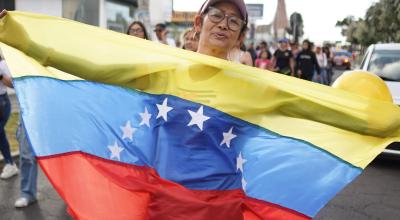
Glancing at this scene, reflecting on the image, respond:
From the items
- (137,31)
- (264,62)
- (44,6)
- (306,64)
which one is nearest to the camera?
(137,31)

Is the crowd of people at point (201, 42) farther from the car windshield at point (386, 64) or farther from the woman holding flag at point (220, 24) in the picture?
the car windshield at point (386, 64)

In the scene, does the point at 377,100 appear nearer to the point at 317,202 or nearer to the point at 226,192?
the point at 317,202

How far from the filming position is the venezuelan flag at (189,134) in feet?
7.02

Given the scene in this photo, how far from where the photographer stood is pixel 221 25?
2.40 metres

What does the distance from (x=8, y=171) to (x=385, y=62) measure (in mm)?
6488

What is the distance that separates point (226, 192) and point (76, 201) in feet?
2.65

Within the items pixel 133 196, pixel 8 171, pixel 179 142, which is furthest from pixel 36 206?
pixel 179 142

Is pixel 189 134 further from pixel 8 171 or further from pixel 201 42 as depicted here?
pixel 8 171

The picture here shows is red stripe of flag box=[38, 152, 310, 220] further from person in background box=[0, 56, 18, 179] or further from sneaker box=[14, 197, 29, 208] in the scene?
person in background box=[0, 56, 18, 179]

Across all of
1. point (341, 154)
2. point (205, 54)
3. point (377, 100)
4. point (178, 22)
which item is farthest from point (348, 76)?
point (178, 22)

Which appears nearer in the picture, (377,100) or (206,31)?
(377,100)

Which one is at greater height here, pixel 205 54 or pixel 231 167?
pixel 205 54

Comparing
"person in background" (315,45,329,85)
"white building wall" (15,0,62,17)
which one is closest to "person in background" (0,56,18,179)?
"person in background" (315,45,329,85)

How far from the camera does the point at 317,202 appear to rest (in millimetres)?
2352
